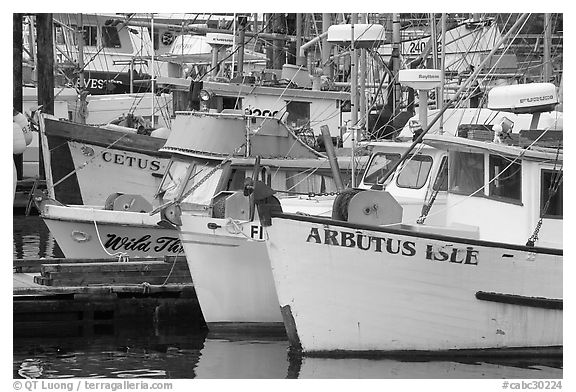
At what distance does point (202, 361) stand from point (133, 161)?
989cm

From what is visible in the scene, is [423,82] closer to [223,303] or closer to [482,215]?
[482,215]

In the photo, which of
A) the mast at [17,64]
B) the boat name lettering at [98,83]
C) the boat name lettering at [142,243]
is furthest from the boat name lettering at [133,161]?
the boat name lettering at [98,83]

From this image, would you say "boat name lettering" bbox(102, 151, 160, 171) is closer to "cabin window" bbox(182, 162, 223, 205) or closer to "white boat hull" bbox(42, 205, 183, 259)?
"white boat hull" bbox(42, 205, 183, 259)

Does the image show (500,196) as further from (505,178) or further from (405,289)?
(405,289)

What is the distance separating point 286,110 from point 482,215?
27.7 ft

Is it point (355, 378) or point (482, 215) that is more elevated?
point (482, 215)

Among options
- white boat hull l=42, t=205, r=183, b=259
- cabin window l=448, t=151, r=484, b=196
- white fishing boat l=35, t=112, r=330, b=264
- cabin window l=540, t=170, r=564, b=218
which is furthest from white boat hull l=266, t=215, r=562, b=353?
white boat hull l=42, t=205, r=183, b=259

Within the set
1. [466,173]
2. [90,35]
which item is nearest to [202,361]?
[466,173]

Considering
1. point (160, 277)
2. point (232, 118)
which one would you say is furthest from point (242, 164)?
point (160, 277)

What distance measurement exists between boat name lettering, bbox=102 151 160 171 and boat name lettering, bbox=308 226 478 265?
423 inches

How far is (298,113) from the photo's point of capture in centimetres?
2297

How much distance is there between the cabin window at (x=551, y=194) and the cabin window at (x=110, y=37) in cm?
3193

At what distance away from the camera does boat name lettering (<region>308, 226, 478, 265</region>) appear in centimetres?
1361
